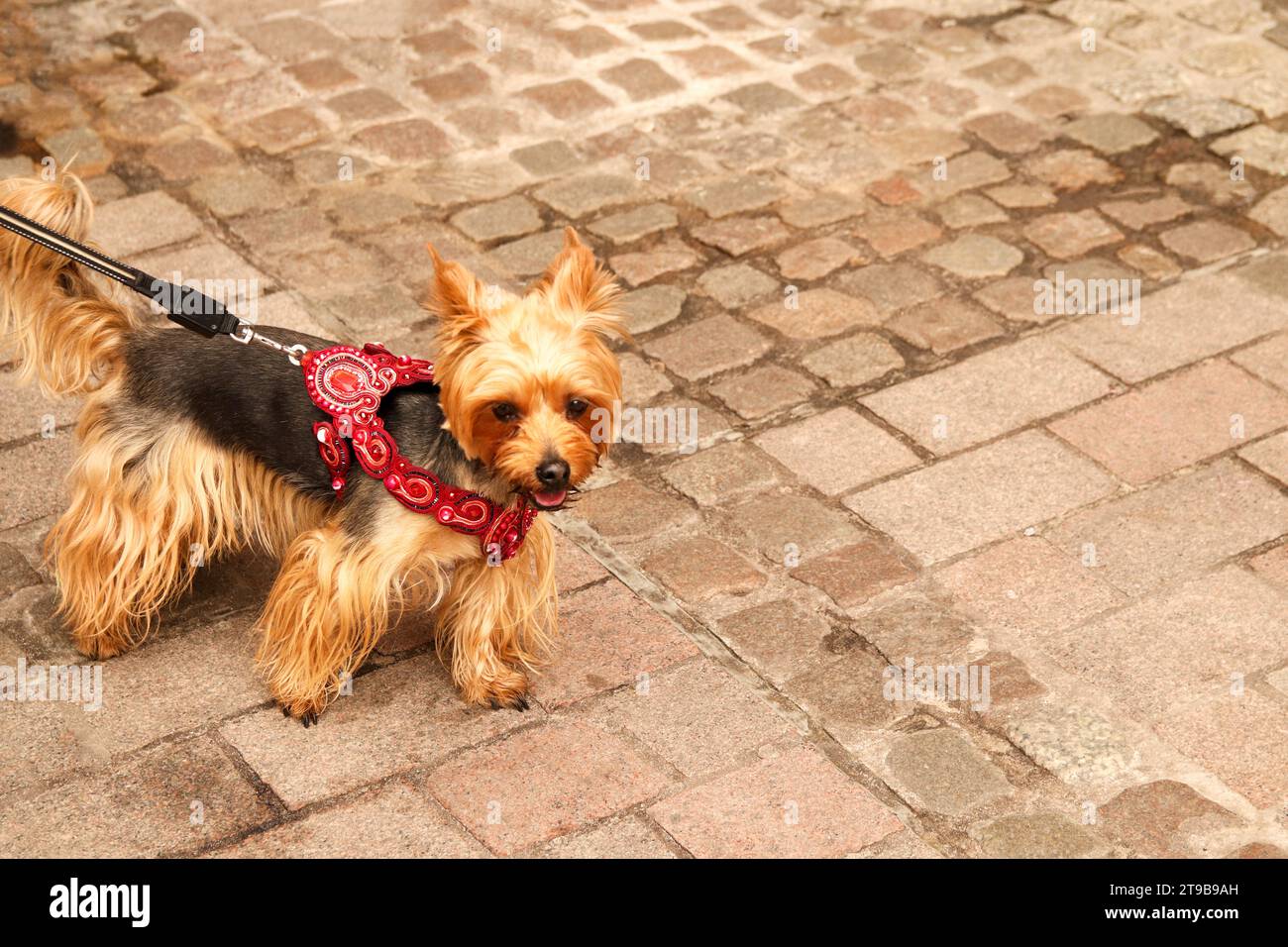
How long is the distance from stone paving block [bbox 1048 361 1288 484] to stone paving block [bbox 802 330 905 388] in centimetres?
76

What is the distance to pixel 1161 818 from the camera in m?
4.67

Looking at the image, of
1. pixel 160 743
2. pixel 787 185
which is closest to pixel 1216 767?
pixel 160 743

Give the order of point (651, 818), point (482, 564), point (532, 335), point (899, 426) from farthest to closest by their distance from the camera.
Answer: point (899, 426) < point (482, 564) < point (651, 818) < point (532, 335)

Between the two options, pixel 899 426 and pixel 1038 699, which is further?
pixel 899 426

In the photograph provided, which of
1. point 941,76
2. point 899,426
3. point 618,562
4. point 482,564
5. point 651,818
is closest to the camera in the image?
point 651,818

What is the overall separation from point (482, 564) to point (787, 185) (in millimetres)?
3759

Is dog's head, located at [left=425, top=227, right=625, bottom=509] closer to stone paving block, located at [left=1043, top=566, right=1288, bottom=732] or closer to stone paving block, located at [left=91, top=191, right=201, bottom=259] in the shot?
stone paving block, located at [left=1043, top=566, right=1288, bottom=732]

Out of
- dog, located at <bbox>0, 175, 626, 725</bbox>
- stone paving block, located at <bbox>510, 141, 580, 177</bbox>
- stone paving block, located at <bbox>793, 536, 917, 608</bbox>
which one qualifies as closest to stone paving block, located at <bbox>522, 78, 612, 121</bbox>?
stone paving block, located at <bbox>510, 141, 580, 177</bbox>

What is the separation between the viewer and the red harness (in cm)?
464

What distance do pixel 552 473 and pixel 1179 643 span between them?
2351 mm

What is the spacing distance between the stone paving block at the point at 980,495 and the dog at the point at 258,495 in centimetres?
144

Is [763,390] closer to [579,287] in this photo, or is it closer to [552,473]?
[579,287]
